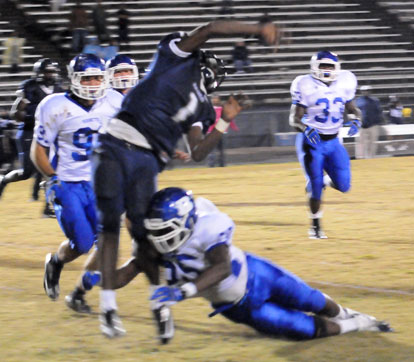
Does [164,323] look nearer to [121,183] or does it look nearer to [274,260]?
[121,183]

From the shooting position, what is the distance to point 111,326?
488 centimetres

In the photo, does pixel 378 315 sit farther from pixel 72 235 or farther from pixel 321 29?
pixel 321 29

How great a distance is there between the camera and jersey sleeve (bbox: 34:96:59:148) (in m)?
5.92

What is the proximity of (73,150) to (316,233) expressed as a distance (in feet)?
11.3

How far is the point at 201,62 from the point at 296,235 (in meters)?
4.11

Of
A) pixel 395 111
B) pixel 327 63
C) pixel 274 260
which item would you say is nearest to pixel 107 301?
pixel 274 260

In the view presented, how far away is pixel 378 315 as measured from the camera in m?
5.44

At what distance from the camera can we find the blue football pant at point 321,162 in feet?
28.4

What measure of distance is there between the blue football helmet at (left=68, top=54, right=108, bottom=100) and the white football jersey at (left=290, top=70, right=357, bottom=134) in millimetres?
3348

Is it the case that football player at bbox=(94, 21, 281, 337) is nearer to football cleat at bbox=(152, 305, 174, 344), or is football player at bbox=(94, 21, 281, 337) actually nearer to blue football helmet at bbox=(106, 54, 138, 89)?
football cleat at bbox=(152, 305, 174, 344)

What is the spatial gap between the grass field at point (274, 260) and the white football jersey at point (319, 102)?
112 cm

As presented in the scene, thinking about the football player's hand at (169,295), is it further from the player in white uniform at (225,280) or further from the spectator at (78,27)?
the spectator at (78,27)

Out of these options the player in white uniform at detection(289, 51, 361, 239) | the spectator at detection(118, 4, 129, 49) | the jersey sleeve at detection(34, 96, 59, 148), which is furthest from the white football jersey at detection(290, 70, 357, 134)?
the spectator at detection(118, 4, 129, 49)

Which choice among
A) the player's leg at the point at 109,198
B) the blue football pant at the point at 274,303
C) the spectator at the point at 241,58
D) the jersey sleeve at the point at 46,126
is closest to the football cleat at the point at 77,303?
A: the player's leg at the point at 109,198
